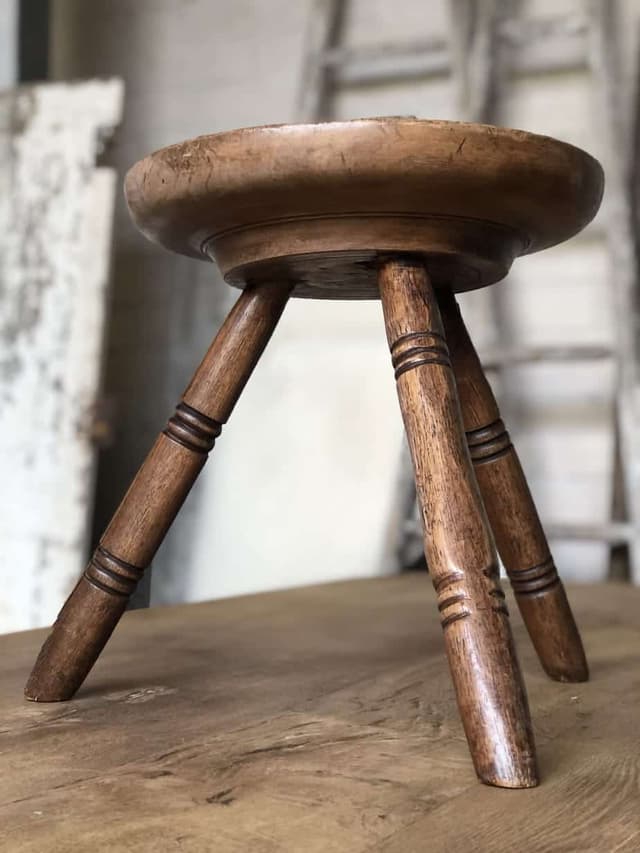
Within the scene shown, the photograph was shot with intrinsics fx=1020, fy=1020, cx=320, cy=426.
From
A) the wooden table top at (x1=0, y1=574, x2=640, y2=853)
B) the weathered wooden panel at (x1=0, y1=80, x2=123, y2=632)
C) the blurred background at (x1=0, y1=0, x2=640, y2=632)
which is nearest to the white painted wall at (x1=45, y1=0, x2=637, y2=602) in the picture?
the blurred background at (x1=0, y1=0, x2=640, y2=632)

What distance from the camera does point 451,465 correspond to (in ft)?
2.40

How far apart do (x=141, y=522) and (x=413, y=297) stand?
30 cm

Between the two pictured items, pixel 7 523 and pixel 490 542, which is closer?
pixel 490 542

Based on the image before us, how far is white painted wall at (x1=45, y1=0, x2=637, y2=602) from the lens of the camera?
1.96 metres

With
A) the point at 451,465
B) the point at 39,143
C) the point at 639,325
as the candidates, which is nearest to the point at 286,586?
the point at 639,325

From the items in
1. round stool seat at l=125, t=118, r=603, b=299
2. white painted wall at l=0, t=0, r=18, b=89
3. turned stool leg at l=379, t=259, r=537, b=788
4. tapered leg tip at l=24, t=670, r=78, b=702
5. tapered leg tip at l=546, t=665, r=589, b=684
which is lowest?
tapered leg tip at l=546, t=665, r=589, b=684

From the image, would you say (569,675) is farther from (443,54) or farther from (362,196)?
(443,54)

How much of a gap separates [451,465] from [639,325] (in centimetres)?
127

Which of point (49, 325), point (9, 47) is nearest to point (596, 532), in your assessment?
point (49, 325)

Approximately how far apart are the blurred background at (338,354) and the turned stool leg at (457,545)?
114cm

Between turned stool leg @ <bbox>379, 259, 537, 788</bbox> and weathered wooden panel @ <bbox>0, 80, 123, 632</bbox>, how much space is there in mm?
1186

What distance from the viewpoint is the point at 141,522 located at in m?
0.86

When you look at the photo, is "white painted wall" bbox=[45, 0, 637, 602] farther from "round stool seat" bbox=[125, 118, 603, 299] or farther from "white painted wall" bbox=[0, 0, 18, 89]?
"round stool seat" bbox=[125, 118, 603, 299]

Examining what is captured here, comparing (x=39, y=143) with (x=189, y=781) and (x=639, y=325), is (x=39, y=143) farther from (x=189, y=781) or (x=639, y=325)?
(x=189, y=781)
